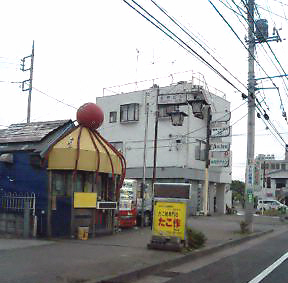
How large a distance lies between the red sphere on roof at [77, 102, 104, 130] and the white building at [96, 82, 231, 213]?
53.1 ft

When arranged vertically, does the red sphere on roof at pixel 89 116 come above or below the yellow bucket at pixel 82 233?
above

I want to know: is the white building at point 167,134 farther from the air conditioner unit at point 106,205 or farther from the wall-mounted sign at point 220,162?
the air conditioner unit at point 106,205

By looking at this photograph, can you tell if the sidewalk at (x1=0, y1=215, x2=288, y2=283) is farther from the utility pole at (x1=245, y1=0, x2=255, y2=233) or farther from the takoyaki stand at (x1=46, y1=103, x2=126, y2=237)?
the utility pole at (x1=245, y1=0, x2=255, y2=233)

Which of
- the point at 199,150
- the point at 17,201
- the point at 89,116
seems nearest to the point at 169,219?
the point at 89,116

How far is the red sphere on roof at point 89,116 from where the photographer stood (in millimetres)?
17177

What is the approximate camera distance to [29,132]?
17.5m

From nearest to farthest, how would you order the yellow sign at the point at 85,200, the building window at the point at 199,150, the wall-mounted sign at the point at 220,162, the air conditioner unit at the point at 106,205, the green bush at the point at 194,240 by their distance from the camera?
the green bush at the point at 194,240, the yellow sign at the point at 85,200, the air conditioner unit at the point at 106,205, the wall-mounted sign at the point at 220,162, the building window at the point at 199,150

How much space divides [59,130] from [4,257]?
23.8 ft

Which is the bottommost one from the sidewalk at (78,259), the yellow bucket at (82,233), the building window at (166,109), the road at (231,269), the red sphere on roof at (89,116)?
the road at (231,269)

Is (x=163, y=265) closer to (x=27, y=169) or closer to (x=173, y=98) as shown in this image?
(x=27, y=169)

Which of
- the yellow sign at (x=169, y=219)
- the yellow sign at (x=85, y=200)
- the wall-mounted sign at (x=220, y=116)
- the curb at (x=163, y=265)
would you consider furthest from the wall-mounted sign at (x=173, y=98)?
the yellow sign at (x=169, y=219)

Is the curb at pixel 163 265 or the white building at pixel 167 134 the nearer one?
the curb at pixel 163 265

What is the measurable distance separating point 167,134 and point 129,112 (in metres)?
4.41

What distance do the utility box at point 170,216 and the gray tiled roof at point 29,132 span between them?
5.38 metres
